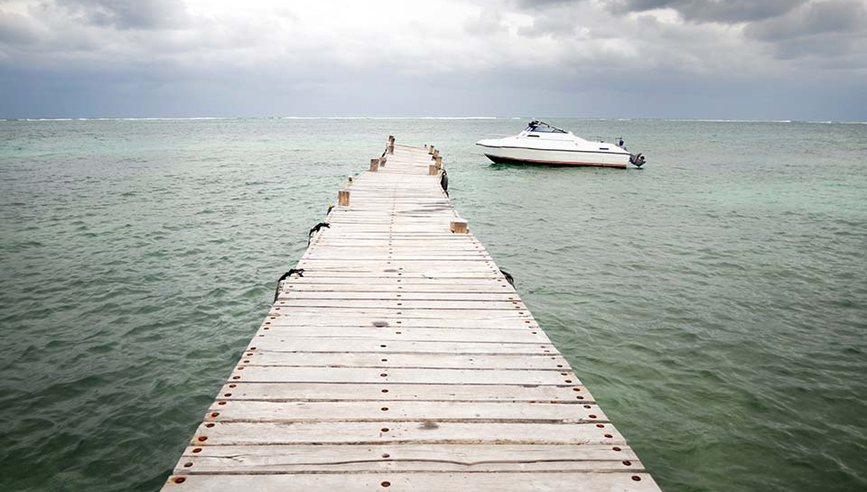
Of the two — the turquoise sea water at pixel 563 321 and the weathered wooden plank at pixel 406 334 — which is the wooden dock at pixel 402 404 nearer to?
the weathered wooden plank at pixel 406 334

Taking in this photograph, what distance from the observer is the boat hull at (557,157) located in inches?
1500

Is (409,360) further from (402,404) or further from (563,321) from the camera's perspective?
(563,321)

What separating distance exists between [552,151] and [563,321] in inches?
1174

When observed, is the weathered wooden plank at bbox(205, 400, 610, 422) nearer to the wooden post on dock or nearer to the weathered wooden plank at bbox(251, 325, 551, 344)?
the weathered wooden plank at bbox(251, 325, 551, 344)

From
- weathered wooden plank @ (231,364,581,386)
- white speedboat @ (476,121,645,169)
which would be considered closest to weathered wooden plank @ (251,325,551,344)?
weathered wooden plank @ (231,364,581,386)

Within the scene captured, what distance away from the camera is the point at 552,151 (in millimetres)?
37875

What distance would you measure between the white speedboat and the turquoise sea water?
14.9 meters

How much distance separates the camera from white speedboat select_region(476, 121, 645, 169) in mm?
38000

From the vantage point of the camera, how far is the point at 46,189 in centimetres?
2614

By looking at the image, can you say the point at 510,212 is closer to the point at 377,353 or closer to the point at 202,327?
the point at 202,327

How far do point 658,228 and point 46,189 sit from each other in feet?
99.7

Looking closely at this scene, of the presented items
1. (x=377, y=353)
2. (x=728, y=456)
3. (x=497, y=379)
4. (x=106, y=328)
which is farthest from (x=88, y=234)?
(x=728, y=456)

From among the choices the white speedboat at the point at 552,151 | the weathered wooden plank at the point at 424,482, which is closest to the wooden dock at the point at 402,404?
the weathered wooden plank at the point at 424,482

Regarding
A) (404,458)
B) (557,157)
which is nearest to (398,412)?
(404,458)
